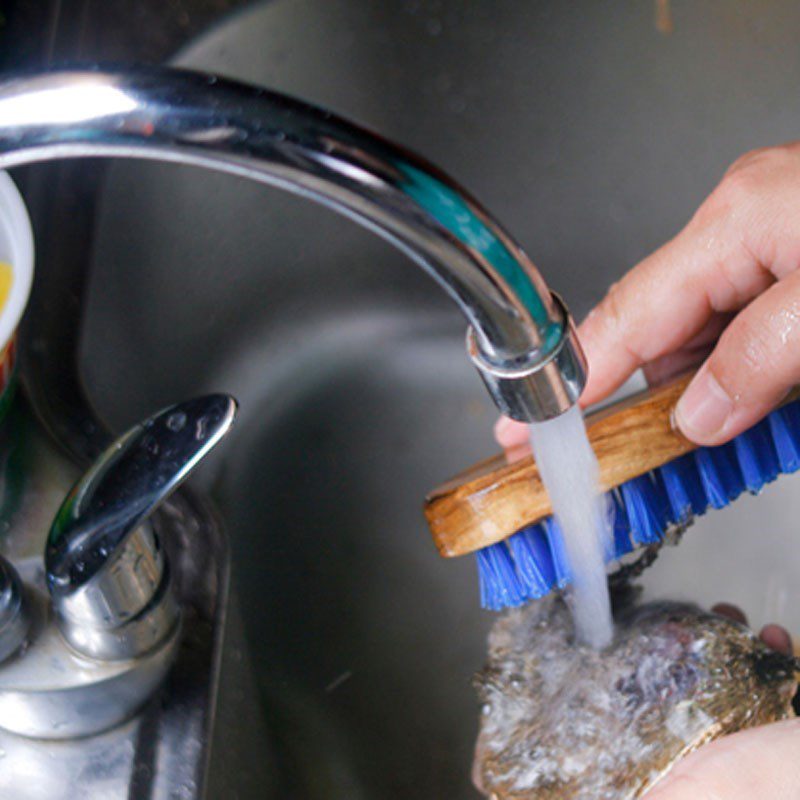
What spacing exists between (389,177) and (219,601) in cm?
32

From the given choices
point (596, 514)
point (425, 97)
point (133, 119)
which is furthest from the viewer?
point (425, 97)

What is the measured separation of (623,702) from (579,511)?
0.33 feet

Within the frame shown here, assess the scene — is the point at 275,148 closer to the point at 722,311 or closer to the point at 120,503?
the point at 120,503

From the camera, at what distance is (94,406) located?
636 mm

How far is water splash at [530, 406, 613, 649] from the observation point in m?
0.44

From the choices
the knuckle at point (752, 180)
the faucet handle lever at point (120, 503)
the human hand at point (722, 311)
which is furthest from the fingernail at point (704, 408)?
the faucet handle lever at point (120, 503)

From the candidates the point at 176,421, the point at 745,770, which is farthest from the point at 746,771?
the point at 176,421

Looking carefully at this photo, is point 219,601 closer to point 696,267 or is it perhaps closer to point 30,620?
point 30,620

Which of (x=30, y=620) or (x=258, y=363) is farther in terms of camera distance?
(x=258, y=363)

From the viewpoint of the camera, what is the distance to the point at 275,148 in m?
0.26

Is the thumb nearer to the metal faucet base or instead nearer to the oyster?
the oyster

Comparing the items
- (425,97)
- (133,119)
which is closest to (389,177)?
(133,119)

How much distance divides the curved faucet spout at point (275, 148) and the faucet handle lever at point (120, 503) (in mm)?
134

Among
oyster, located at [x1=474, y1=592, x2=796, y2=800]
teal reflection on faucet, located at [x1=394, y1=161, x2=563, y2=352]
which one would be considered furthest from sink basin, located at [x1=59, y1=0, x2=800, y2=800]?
teal reflection on faucet, located at [x1=394, y1=161, x2=563, y2=352]
